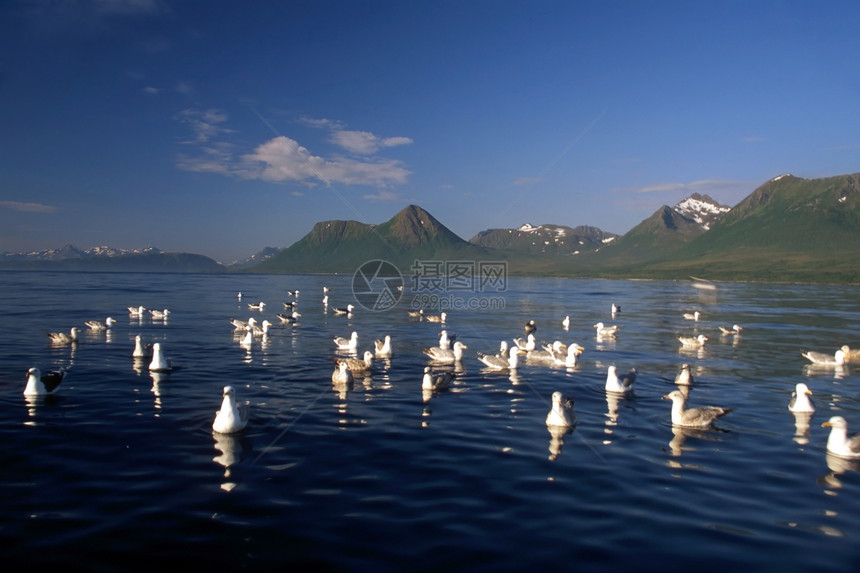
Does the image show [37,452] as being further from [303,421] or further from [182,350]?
[182,350]

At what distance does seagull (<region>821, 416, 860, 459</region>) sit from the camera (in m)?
13.2

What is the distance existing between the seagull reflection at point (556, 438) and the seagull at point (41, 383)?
15.7 meters

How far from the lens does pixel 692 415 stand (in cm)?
1577

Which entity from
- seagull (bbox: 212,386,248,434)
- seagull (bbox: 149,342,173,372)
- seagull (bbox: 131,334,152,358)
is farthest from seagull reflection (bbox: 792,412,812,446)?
seagull (bbox: 131,334,152,358)

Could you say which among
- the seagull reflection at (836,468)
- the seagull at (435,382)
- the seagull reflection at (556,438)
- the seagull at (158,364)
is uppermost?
the seagull at (158,364)

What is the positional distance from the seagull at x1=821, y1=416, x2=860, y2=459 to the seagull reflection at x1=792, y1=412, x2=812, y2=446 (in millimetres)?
1036

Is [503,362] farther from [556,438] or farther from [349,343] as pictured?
[556,438]

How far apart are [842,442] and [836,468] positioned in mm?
1027

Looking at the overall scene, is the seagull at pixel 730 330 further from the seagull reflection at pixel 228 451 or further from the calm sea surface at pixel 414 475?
the seagull reflection at pixel 228 451

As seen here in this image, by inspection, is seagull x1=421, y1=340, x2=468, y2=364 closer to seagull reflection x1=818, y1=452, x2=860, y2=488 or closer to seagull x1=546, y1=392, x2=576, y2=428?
seagull x1=546, y1=392, x2=576, y2=428

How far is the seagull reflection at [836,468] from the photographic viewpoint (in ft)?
A: 38.8

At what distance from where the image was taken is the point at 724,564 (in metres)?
8.68

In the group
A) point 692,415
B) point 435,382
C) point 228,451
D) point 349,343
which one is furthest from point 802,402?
point 349,343

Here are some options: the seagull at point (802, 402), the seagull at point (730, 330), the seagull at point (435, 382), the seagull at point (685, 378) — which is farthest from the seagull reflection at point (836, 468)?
the seagull at point (730, 330)
